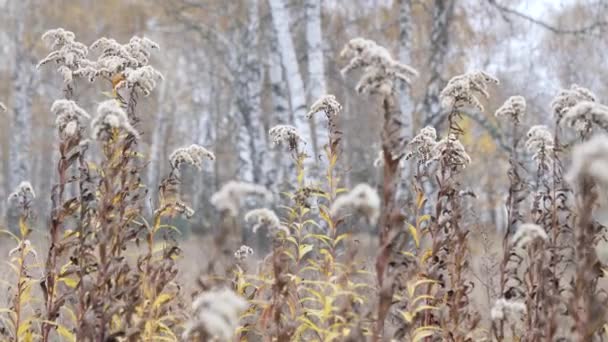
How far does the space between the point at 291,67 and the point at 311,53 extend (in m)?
0.32

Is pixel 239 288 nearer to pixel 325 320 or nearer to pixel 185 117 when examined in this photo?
pixel 325 320

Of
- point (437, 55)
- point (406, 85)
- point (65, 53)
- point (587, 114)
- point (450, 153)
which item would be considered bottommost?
point (587, 114)

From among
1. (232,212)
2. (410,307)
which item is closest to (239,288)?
(410,307)

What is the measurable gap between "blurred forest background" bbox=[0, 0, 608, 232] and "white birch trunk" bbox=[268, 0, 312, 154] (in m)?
0.02

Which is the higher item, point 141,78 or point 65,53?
point 65,53

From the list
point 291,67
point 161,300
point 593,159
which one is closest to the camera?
point 593,159

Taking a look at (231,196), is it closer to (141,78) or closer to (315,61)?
(141,78)

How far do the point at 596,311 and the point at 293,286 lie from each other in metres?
1.62

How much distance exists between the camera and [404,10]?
11.3 m

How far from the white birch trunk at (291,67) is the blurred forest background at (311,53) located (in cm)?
2

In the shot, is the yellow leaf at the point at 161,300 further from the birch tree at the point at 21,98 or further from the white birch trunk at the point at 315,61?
the birch tree at the point at 21,98

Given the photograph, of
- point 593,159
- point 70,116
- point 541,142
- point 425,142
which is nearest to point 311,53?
point 425,142

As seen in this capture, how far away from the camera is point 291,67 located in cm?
889

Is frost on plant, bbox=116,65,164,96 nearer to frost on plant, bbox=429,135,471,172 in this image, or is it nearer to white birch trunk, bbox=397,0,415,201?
frost on plant, bbox=429,135,471,172
